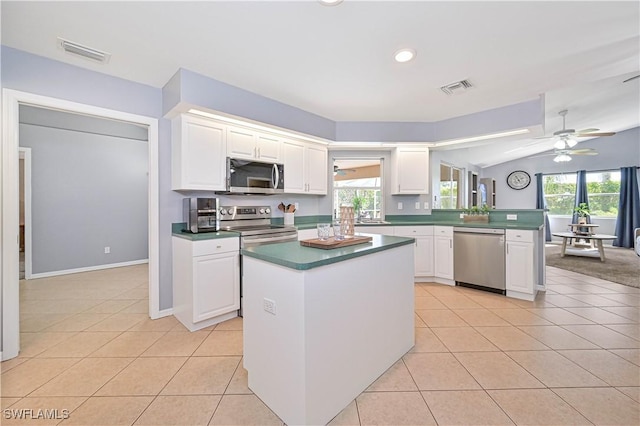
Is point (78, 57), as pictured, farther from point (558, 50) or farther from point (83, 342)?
point (558, 50)

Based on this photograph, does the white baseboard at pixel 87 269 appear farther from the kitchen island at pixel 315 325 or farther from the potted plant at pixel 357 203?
the kitchen island at pixel 315 325

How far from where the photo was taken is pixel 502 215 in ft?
13.4

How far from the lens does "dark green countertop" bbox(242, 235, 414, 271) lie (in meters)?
1.41

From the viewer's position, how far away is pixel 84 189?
16.2 feet

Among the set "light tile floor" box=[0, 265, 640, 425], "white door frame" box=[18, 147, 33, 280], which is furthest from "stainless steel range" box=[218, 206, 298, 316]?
"white door frame" box=[18, 147, 33, 280]

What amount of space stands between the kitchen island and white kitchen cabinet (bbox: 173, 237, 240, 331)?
108 centimetres

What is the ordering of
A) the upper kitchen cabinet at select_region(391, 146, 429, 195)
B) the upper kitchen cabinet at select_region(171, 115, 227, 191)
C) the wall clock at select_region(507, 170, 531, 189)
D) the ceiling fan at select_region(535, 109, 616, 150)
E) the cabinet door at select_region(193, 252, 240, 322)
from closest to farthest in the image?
the cabinet door at select_region(193, 252, 240, 322) < the upper kitchen cabinet at select_region(171, 115, 227, 191) < the upper kitchen cabinet at select_region(391, 146, 429, 195) < the ceiling fan at select_region(535, 109, 616, 150) < the wall clock at select_region(507, 170, 531, 189)

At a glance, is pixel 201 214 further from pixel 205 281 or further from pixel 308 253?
pixel 308 253

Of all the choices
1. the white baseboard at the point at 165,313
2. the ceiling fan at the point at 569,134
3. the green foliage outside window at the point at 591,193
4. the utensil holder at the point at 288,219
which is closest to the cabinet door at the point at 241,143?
the utensil holder at the point at 288,219

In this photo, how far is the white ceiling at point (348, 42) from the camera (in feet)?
6.19

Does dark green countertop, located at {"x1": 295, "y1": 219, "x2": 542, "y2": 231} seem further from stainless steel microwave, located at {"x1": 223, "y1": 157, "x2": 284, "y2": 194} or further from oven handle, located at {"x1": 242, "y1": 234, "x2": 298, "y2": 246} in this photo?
stainless steel microwave, located at {"x1": 223, "y1": 157, "x2": 284, "y2": 194}

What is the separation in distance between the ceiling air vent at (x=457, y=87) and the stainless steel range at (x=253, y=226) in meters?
2.39

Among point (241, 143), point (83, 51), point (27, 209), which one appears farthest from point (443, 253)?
point (27, 209)

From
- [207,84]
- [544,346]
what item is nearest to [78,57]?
[207,84]
